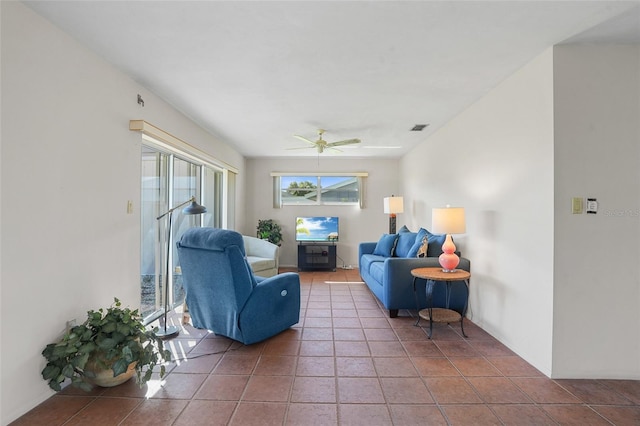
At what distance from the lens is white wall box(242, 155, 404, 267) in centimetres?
666

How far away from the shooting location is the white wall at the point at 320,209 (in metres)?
6.66

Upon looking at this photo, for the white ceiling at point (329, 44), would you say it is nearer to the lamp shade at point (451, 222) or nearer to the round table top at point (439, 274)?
the lamp shade at point (451, 222)

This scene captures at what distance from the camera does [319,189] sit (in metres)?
6.75

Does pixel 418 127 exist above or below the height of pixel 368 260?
above

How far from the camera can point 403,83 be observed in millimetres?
2824

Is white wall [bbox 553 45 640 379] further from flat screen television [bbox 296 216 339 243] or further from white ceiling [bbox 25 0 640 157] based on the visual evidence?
flat screen television [bbox 296 216 339 243]

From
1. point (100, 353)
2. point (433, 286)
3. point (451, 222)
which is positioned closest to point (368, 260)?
point (433, 286)

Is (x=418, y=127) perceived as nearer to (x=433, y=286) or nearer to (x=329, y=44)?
(x=433, y=286)

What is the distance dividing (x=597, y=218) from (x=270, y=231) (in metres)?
4.99

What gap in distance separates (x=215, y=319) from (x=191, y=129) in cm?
245

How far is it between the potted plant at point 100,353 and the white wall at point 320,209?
14.8 ft

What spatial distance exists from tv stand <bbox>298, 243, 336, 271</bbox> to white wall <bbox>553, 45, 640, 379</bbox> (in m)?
4.22

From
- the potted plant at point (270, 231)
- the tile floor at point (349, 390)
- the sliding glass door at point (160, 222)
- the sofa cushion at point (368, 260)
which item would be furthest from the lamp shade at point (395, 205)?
the sliding glass door at point (160, 222)

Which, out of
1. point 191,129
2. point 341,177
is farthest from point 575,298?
point 341,177
